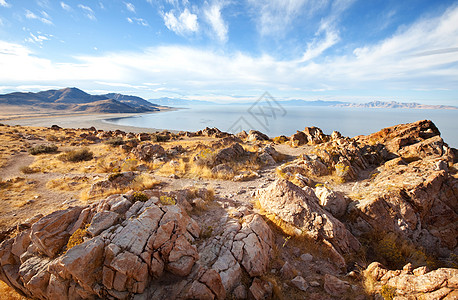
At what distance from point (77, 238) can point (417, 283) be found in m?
8.52

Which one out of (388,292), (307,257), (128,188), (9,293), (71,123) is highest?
(388,292)

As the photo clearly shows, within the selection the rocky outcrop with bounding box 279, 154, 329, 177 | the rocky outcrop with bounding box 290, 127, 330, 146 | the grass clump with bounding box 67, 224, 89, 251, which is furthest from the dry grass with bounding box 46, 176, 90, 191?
the rocky outcrop with bounding box 290, 127, 330, 146

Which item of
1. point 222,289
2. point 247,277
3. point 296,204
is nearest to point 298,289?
point 247,277

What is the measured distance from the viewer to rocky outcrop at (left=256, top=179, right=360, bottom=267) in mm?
6957

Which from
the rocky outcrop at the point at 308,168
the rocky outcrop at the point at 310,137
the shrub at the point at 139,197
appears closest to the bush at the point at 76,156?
the shrub at the point at 139,197

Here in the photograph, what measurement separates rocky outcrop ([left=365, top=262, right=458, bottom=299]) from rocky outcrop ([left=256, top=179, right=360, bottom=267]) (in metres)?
1.36

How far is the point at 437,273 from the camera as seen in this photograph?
4.40 metres

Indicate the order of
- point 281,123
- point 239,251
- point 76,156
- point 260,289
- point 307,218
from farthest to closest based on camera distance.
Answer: point 281,123 < point 76,156 < point 307,218 < point 239,251 < point 260,289

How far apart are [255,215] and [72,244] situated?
18.1 ft

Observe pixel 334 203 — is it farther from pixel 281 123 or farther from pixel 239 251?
pixel 281 123

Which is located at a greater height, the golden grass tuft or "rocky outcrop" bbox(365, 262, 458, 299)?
"rocky outcrop" bbox(365, 262, 458, 299)

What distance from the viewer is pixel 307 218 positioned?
24.3 feet

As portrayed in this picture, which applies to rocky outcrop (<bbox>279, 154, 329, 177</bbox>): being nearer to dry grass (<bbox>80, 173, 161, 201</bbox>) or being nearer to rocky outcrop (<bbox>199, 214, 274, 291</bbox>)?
rocky outcrop (<bbox>199, 214, 274, 291</bbox>)

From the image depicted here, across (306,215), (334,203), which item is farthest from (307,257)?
(334,203)
